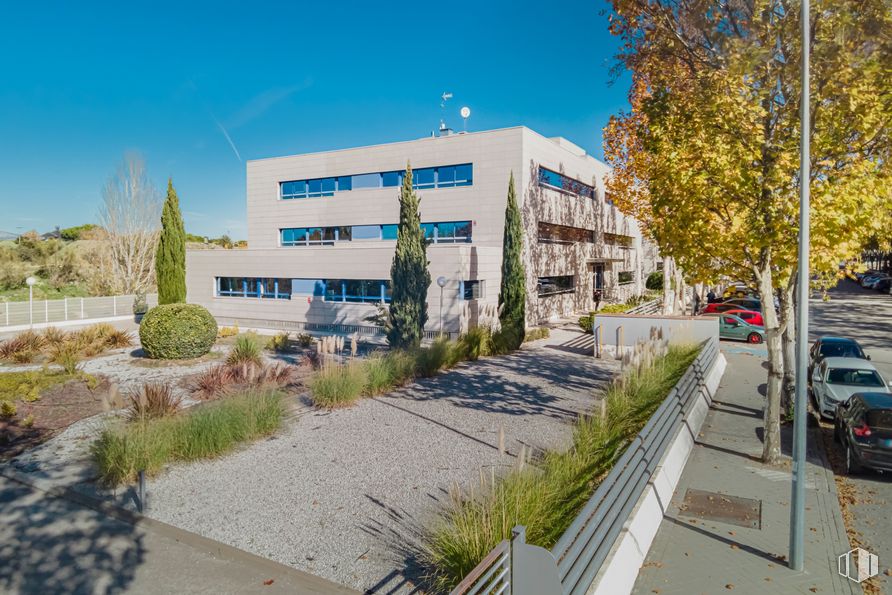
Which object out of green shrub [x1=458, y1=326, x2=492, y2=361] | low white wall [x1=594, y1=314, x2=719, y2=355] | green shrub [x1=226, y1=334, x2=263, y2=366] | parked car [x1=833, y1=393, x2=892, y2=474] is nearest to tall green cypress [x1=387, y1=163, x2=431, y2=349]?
green shrub [x1=458, y1=326, x2=492, y2=361]

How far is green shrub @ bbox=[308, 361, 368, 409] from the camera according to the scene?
12125 mm

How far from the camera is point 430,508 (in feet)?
23.1

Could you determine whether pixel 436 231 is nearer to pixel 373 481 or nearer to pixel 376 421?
pixel 376 421

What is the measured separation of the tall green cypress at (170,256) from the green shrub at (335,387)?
43.5 ft

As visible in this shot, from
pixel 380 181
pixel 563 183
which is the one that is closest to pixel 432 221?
pixel 380 181

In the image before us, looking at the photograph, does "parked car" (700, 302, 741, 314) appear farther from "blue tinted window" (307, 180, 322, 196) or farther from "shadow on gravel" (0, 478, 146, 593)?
"shadow on gravel" (0, 478, 146, 593)

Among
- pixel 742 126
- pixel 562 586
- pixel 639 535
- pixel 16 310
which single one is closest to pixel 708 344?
pixel 742 126

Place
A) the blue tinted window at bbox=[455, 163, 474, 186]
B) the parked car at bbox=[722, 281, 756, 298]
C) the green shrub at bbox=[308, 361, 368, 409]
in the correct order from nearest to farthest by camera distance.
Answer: the parked car at bbox=[722, 281, 756, 298]
the green shrub at bbox=[308, 361, 368, 409]
the blue tinted window at bbox=[455, 163, 474, 186]

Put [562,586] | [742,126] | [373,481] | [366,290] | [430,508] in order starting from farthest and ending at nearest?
[366,290], [742,126], [373,481], [430,508], [562,586]

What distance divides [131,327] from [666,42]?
94.9 feet

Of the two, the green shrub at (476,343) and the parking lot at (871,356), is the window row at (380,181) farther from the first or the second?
the parking lot at (871,356)

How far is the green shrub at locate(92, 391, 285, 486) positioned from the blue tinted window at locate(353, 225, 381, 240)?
19.4m

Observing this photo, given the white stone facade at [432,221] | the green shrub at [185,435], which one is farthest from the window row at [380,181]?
the green shrub at [185,435]

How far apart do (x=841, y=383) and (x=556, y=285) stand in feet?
65.0
